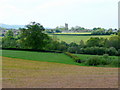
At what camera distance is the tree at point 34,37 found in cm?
2472

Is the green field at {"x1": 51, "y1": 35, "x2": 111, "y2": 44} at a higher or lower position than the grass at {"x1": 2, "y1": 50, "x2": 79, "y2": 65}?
higher

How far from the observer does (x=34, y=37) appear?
2480cm

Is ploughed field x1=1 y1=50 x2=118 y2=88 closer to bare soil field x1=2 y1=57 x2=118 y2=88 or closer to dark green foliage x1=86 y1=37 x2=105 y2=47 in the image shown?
bare soil field x1=2 y1=57 x2=118 y2=88

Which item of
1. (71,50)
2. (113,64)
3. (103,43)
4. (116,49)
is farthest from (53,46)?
(113,64)

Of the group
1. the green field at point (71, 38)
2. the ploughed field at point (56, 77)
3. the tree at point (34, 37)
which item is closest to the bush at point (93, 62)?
the ploughed field at point (56, 77)

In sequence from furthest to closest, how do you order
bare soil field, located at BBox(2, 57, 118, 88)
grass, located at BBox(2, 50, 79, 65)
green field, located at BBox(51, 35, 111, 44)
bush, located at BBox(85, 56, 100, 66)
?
green field, located at BBox(51, 35, 111, 44)
grass, located at BBox(2, 50, 79, 65)
bush, located at BBox(85, 56, 100, 66)
bare soil field, located at BBox(2, 57, 118, 88)

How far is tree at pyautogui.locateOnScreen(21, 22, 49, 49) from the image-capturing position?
24719 mm

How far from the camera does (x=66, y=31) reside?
102 feet

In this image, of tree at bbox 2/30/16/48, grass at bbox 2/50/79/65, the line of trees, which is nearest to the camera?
grass at bbox 2/50/79/65

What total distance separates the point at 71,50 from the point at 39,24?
666cm

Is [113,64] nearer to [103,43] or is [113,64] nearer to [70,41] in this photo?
[103,43]

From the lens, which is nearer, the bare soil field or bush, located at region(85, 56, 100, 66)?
A: the bare soil field

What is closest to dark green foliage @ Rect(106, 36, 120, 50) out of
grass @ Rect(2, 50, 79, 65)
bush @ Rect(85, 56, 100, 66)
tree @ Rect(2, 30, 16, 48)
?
grass @ Rect(2, 50, 79, 65)

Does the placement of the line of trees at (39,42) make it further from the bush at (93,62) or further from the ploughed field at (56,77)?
the ploughed field at (56,77)
